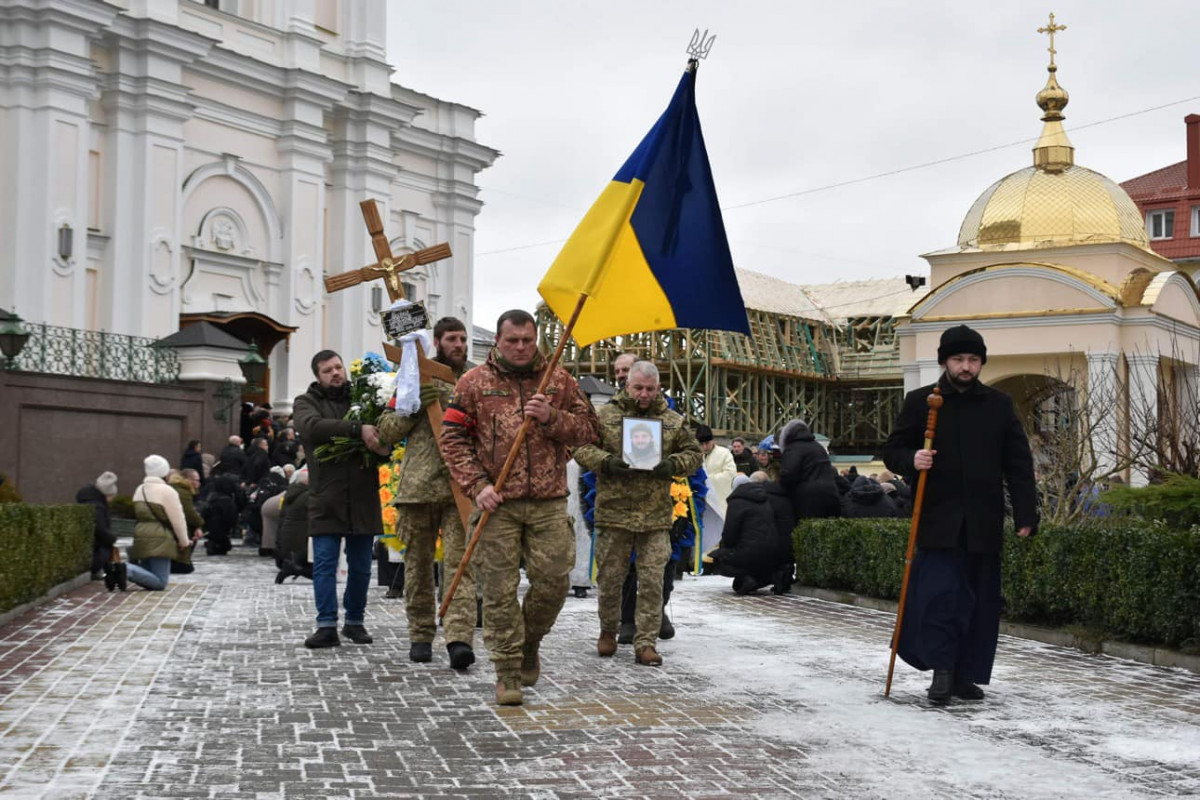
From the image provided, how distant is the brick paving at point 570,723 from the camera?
603 cm

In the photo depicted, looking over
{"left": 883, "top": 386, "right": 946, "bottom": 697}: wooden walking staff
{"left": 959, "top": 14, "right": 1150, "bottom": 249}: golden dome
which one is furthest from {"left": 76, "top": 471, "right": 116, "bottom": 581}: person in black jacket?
{"left": 959, "top": 14, "right": 1150, "bottom": 249}: golden dome

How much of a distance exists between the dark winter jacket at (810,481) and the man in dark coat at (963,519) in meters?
6.92

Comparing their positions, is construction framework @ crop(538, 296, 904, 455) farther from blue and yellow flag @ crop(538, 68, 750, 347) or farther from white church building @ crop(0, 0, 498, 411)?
blue and yellow flag @ crop(538, 68, 750, 347)

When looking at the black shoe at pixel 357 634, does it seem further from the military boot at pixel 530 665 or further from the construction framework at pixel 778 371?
the construction framework at pixel 778 371

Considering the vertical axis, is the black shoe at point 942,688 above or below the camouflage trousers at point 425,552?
below

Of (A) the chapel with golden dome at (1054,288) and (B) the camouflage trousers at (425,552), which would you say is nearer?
(B) the camouflage trousers at (425,552)

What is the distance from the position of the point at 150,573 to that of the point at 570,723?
8592 mm

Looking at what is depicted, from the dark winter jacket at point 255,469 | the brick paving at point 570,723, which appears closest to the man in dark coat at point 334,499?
the brick paving at point 570,723

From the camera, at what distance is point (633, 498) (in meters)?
9.88

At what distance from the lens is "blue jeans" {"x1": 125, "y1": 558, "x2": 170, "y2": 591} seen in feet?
47.6

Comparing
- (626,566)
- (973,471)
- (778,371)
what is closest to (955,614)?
(973,471)

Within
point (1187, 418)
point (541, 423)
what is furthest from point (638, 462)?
point (1187, 418)

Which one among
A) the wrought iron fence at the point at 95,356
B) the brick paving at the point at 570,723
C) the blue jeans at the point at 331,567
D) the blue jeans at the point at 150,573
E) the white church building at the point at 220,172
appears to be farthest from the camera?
the white church building at the point at 220,172

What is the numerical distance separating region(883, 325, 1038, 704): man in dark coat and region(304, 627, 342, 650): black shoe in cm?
400
